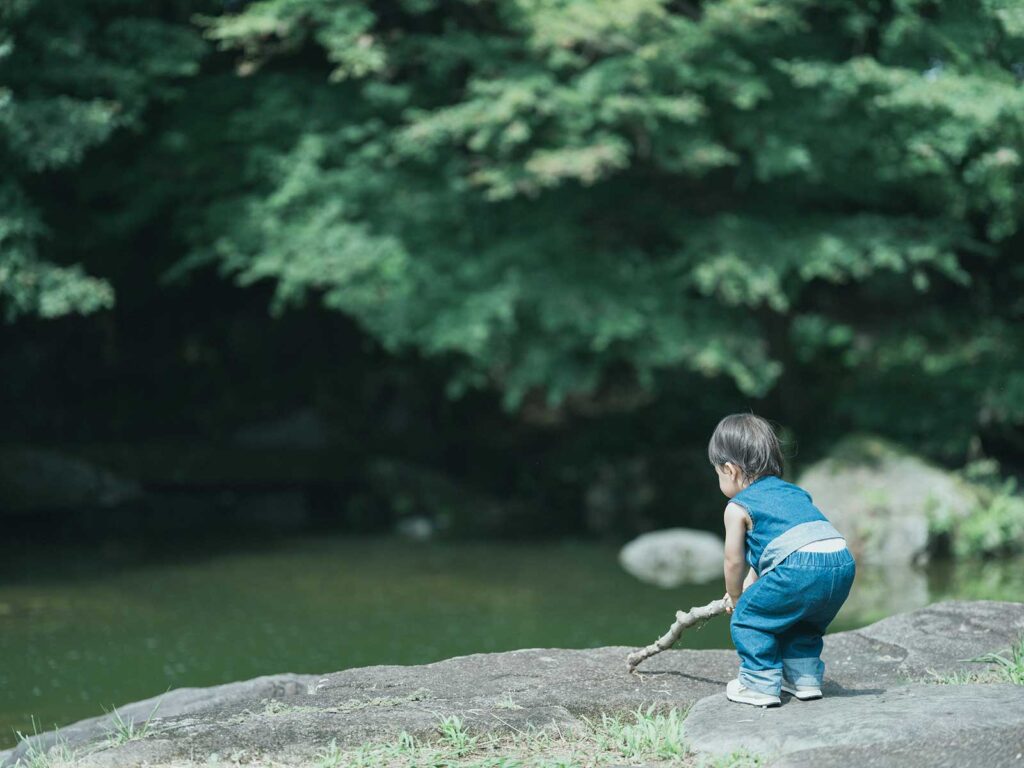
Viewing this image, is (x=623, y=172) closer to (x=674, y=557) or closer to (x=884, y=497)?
(x=674, y=557)

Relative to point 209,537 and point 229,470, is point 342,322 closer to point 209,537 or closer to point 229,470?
point 229,470

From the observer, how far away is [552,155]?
981cm

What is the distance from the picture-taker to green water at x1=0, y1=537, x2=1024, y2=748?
23.1ft

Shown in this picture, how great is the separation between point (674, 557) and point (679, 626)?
6.42m

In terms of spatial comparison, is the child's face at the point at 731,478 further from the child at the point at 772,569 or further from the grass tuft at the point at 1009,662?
the grass tuft at the point at 1009,662

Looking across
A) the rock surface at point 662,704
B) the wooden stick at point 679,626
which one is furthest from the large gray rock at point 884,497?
the wooden stick at point 679,626

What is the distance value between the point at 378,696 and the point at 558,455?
34.4ft

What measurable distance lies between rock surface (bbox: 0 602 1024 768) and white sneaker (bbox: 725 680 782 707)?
0.04 m

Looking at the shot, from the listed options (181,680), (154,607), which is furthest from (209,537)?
(181,680)

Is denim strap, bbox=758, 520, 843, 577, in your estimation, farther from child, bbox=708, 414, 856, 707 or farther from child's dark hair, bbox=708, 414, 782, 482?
child's dark hair, bbox=708, 414, 782, 482

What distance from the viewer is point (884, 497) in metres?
10.8

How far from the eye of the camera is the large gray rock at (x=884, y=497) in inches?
419

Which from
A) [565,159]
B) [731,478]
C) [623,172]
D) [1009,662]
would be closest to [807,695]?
[731,478]

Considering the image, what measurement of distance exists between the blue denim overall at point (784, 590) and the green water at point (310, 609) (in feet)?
10.8
